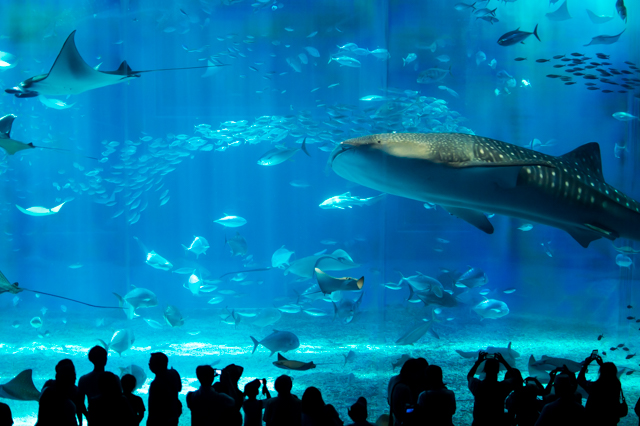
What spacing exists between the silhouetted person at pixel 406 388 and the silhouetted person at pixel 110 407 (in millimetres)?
Result: 1298

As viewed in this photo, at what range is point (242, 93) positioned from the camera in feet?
54.2

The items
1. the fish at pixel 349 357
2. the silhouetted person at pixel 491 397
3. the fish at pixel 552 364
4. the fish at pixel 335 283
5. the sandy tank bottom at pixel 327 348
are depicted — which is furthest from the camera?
the fish at pixel 349 357

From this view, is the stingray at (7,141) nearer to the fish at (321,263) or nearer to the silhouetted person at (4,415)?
the silhouetted person at (4,415)

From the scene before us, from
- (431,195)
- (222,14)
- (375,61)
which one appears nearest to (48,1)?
(222,14)

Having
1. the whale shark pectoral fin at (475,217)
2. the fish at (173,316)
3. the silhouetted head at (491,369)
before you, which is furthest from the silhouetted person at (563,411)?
the fish at (173,316)

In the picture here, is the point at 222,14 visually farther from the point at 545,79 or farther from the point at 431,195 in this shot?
the point at 545,79

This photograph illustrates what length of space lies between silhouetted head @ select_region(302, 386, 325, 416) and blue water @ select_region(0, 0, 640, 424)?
8.85ft

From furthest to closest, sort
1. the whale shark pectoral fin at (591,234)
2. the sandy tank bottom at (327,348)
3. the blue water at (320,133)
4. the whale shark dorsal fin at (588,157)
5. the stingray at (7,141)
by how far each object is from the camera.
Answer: the blue water at (320,133), the sandy tank bottom at (327,348), the stingray at (7,141), the whale shark dorsal fin at (588,157), the whale shark pectoral fin at (591,234)

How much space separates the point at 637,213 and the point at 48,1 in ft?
48.7

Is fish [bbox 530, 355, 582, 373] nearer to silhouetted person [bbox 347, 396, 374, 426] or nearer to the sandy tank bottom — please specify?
the sandy tank bottom

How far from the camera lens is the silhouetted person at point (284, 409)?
1.80m

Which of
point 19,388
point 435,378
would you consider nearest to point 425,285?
point 435,378

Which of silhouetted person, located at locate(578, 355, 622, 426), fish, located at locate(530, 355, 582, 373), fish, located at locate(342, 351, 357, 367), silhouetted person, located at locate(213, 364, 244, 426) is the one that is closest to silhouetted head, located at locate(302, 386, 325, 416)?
silhouetted person, located at locate(213, 364, 244, 426)

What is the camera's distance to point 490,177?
7.48 feet
